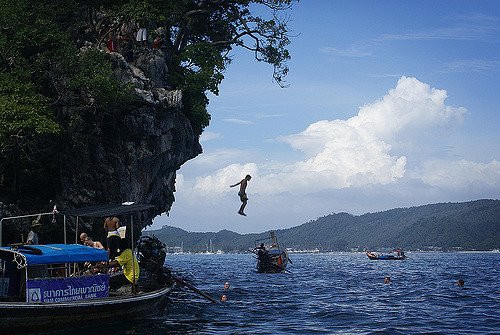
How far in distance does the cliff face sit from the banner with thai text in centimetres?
1151

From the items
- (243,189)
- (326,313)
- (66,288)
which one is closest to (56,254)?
(66,288)

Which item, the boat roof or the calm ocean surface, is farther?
the boat roof

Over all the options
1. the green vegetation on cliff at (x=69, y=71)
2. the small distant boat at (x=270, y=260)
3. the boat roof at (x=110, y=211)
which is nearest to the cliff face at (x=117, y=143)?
the green vegetation on cliff at (x=69, y=71)

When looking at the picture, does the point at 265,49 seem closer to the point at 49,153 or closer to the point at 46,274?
the point at 49,153

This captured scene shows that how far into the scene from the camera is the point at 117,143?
3303 centimetres

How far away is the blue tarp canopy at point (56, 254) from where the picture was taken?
51.1 ft

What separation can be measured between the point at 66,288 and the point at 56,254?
1078mm

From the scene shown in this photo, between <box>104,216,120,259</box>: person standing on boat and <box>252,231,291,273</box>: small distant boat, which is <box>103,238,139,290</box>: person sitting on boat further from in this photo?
<box>252,231,291,273</box>: small distant boat

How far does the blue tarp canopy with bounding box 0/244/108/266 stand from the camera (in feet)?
51.1

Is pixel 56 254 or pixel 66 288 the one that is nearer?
pixel 56 254

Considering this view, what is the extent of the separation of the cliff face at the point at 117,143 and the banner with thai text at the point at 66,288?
11.5m

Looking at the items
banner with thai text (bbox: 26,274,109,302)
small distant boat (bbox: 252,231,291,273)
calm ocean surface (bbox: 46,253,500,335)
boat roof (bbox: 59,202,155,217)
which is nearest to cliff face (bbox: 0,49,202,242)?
calm ocean surface (bbox: 46,253,500,335)

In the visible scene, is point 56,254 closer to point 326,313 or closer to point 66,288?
point 66,288

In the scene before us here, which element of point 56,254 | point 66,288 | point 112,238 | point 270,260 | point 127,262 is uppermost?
point 112,238
